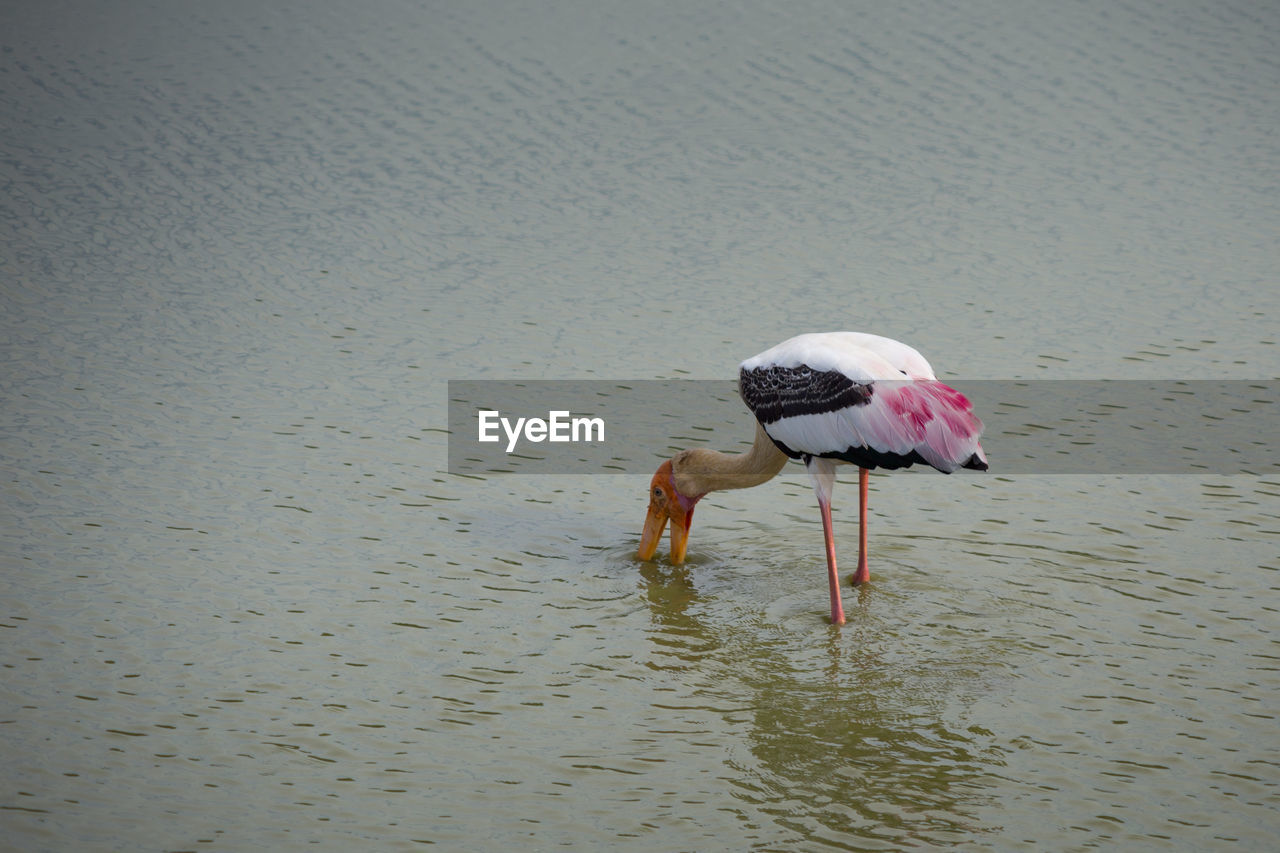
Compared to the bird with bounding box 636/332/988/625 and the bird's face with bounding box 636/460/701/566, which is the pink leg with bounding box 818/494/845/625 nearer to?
the bird with bounding box 636/332/988/625

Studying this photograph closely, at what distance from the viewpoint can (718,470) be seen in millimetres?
10977

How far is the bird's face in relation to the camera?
1097 centimetres

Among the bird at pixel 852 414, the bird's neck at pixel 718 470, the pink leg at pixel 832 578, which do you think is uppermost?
the bird at pixel 852 414

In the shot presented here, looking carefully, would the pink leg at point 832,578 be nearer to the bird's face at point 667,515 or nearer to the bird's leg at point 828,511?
the bird's leg at point 828,511

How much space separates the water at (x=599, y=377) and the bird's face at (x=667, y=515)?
0.28 meters

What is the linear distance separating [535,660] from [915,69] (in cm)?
1526

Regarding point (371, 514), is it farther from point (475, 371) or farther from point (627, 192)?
point (627, 192)

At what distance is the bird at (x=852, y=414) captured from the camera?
9.71 meters

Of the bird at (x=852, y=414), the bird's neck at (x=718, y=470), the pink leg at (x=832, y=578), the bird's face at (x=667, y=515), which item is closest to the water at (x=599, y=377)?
the pink leg at (x=832, y=578)

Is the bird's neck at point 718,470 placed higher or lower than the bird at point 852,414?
lower

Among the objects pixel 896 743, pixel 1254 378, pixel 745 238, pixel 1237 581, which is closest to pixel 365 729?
pixel 896 743
